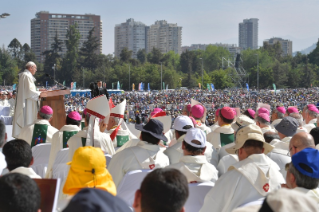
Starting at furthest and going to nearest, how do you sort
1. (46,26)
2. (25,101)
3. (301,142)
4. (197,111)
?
(46,26), (25,101), (197,111), (301,142)

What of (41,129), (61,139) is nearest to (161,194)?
(61,139)

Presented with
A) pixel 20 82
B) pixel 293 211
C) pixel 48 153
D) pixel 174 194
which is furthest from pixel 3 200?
pixel 20 82

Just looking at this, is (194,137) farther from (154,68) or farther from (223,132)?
(154,68)

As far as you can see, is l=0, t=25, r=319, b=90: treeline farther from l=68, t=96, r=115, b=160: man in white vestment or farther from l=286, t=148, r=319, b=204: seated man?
l=286, t=148, r=319, b=204: seated man

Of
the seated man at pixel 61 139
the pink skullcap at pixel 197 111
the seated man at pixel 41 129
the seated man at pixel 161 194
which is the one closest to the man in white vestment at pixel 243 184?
the seated man at pixel 161 194

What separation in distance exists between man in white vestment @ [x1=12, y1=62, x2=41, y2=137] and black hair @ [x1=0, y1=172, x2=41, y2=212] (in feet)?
19.6

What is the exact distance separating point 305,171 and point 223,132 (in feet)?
11.6

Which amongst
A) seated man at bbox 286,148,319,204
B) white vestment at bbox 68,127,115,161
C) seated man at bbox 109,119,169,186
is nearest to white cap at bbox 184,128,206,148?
seated man at bbox 109,119,169,186

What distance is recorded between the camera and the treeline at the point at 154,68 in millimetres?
97000

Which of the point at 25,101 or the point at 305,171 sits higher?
the point at 25,101

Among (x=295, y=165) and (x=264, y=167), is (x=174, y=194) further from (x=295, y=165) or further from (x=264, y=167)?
(x=264, y=167)

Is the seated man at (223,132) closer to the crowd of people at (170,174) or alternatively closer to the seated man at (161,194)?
the crowd of people at (170,174)

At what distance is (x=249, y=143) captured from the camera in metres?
3.82

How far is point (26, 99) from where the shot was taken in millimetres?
8109
